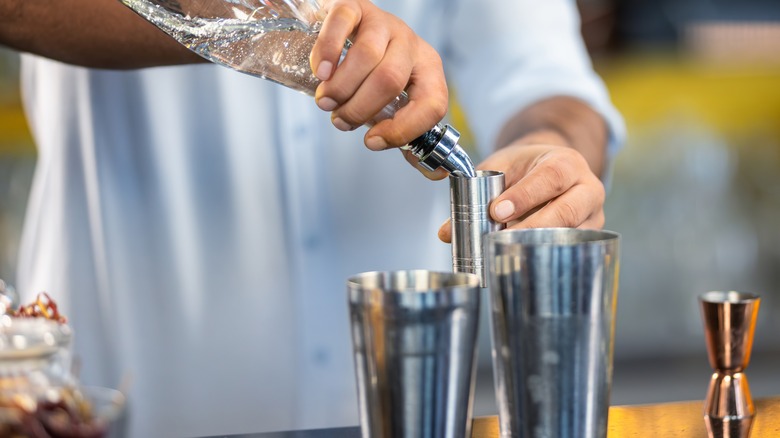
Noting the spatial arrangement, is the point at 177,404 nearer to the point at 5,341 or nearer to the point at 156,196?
the point at 156,196

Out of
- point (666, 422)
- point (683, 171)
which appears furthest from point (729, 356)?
point (683, 171)

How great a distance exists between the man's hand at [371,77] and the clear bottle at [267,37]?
17 millimetres

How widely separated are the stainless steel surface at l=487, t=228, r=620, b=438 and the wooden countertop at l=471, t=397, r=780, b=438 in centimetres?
18

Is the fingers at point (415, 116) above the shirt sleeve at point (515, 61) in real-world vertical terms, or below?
below

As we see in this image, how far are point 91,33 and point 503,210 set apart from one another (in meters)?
0.54

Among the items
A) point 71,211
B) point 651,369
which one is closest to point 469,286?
point 71,211

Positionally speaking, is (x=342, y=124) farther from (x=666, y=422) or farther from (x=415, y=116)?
(x=666, y=422)

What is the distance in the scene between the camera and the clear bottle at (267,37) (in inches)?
30.6

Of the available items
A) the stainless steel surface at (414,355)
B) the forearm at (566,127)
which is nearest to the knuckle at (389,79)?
the stainless steel surface at (414,355)

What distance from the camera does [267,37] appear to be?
2.53 feet

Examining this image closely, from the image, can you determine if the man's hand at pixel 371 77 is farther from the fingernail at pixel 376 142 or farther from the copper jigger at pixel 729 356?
the copper jigger at pixel 729 356

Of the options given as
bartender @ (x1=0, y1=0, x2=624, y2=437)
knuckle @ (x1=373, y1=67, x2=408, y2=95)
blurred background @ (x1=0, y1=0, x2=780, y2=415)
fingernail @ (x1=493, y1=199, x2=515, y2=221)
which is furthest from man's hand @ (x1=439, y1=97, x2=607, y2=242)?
blurred background @ (x1=0, y1=0, x2=780, y2=415)

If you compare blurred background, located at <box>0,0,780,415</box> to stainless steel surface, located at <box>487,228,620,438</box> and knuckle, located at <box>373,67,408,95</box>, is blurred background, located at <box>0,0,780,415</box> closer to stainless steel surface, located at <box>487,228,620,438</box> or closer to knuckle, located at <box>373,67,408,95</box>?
knuckle, located at <box>373,67,408,95</box>

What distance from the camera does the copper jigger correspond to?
83 cm
